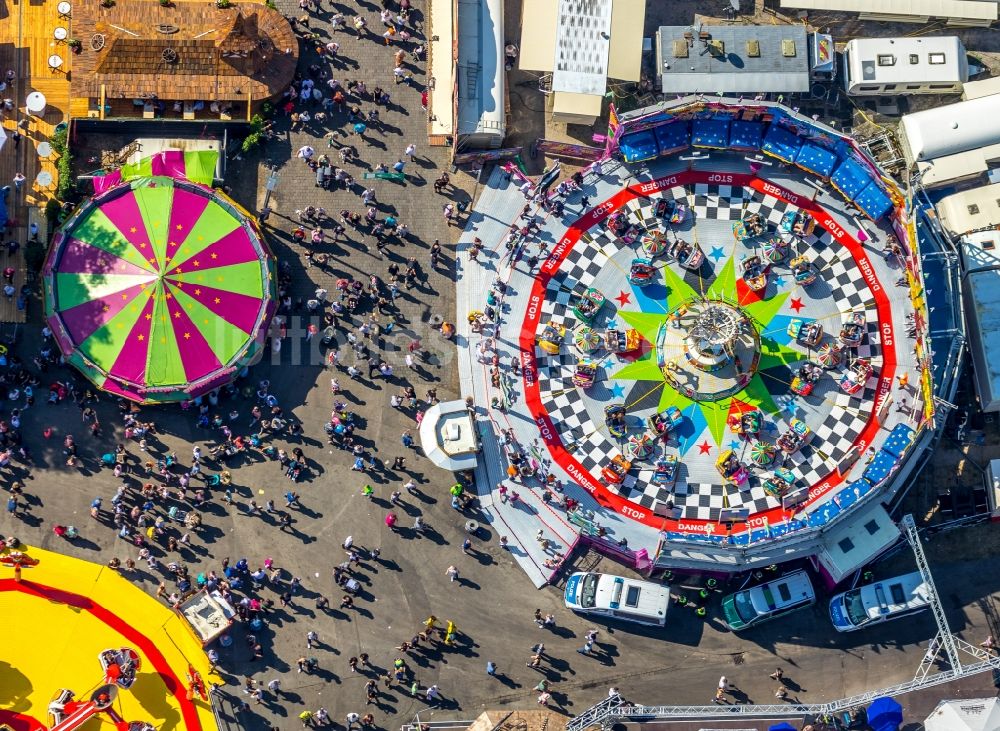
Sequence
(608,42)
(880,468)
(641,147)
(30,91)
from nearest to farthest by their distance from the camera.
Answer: (880,468), (641,147), (608,42), (30,91)

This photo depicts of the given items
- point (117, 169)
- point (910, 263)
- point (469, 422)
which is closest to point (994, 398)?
point (910, 263)

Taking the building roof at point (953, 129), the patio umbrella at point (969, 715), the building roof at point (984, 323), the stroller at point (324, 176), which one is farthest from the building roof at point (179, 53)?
the patio umbrella at point (969, 715)

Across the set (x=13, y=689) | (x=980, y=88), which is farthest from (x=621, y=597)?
(x=980, y=88)

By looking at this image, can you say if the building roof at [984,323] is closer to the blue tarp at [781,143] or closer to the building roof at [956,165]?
the building roof at [956,165]

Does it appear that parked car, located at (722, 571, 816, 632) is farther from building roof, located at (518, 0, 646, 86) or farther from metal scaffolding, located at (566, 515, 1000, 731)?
building roof, located at (518, 0, 646, 86)

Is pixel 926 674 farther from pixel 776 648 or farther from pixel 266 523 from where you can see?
pixel 266 523

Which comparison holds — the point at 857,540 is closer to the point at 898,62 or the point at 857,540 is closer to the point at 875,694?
the point at 875,694

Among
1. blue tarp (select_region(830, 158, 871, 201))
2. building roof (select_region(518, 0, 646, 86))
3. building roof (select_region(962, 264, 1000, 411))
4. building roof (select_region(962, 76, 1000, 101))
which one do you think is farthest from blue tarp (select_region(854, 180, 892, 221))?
building roof (select_region(518, 0, 646, 86))
